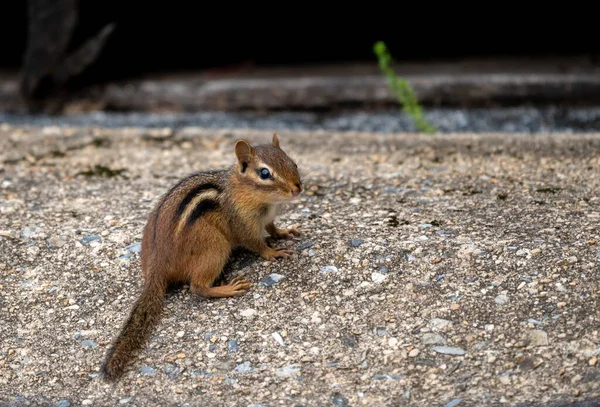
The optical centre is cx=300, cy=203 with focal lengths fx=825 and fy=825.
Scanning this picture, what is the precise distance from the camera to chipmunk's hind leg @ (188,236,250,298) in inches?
153

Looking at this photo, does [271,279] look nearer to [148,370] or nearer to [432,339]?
[148,370]

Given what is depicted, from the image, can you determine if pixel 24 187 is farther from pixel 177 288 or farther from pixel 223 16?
pixel 223 16

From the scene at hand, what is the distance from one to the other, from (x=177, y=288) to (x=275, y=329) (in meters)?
0.61

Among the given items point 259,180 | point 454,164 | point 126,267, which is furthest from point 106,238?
point 454,164

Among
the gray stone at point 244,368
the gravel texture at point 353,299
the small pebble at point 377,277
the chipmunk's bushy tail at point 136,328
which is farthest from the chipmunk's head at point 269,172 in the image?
the gray stone at point 244,368

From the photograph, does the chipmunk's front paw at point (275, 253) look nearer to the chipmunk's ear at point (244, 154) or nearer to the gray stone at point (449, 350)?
the chipmunk's ear at point (244, 154)

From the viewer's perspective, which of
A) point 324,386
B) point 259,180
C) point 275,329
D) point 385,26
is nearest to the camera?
point 324,386

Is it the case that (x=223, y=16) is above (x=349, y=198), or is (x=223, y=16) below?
above

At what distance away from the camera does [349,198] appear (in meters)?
4.84

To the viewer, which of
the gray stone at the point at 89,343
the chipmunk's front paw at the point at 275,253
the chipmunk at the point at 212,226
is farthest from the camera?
the chipmunk's front paw at the point at 275,253

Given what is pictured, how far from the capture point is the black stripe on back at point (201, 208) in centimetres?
390

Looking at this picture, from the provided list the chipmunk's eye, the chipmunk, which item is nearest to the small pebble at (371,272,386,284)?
the chipmunk

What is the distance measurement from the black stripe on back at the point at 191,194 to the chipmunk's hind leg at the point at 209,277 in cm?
22

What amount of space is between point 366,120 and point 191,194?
3.27 m
